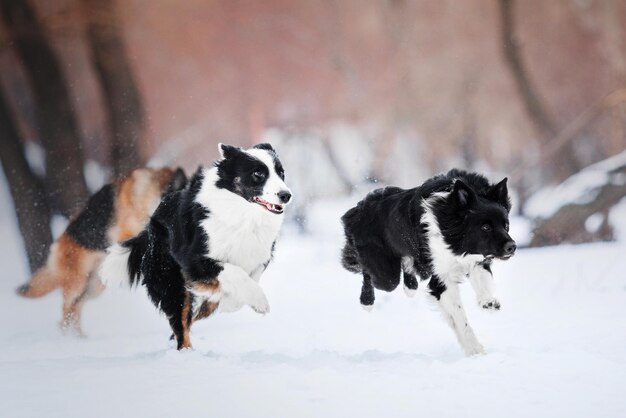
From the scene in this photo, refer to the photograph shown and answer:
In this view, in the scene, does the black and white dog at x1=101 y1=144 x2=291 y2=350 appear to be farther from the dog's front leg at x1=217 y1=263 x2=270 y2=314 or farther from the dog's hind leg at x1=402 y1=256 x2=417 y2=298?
the dog's hind leg at x1=402 y1=256 x2=417 y2=298

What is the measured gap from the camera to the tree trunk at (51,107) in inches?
202

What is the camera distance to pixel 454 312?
2984 mm

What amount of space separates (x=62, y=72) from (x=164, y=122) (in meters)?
0.82

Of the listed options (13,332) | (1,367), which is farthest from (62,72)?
(1,367)

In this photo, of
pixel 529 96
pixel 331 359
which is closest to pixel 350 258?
pixel 331 359

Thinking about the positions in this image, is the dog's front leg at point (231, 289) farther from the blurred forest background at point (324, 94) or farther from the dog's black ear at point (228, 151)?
the blurred forest background at point (324, 94)

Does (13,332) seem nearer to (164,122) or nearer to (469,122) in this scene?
(164,122)

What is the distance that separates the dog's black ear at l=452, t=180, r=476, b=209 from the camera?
9.39 feet

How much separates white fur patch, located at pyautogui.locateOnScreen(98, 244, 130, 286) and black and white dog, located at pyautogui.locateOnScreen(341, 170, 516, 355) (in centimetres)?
128

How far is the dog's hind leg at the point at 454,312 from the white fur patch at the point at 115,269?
148 centimetres

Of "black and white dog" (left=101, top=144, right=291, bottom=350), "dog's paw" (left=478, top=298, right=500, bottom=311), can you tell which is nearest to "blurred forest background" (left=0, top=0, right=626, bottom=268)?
"black and white dog" (left=101, top=144, right=291, bottom=350)

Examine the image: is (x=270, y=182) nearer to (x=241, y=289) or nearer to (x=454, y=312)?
(x=241, y=289)

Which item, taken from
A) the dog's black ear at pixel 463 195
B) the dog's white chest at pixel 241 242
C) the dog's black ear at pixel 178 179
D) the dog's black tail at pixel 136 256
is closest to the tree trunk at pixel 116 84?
the dog's black ear at pixel 178 179

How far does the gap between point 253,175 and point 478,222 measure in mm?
971
